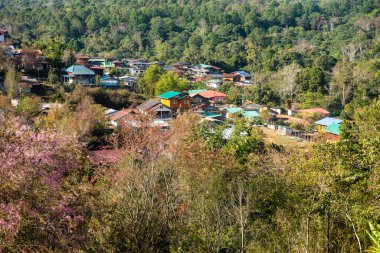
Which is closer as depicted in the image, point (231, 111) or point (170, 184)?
point (170, 184)

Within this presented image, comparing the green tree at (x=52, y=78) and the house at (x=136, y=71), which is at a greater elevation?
the green tree at (x=52, y=78)

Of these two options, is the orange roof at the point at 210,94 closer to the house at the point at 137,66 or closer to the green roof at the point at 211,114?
the green roof at the point at 211,114

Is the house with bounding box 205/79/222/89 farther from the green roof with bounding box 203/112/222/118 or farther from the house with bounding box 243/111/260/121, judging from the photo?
the green roof with bounding box 203/112/222/118

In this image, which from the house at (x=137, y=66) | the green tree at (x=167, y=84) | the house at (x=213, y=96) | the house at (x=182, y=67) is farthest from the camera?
the house at (x=182, y=67)

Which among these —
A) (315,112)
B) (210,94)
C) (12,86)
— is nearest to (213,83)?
(210,94)

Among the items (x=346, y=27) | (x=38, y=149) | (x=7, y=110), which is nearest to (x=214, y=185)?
(x=38, y=149)

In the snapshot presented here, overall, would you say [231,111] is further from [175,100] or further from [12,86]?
[12,86]

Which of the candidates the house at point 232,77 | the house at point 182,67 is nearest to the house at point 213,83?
the house at point 232,77

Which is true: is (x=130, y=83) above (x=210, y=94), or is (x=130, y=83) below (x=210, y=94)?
above

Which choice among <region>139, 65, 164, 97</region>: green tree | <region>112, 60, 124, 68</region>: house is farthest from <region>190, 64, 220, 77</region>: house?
<region>139, 65, 164, 97</region>: green tree
